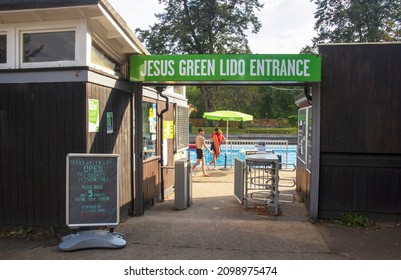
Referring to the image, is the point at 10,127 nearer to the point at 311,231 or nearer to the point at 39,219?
the point at 39,219

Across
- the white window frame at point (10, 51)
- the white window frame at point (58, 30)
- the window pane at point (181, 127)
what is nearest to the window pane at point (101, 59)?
the white window frame at point (58, 30)

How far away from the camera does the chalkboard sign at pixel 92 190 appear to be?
17.3 feet

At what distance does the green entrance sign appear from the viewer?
6.56 metres

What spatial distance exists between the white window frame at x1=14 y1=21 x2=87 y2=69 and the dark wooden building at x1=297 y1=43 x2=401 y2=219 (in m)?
3.85

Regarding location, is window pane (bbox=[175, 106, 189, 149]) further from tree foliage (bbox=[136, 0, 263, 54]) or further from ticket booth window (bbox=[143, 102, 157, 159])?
tree foliage (bbox=[136, 0, 263, 54])

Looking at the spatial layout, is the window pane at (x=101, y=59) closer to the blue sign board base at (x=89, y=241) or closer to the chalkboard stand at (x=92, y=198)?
the chalkboard stand at (x=92, y=198)

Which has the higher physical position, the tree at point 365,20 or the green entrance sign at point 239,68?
the tree at point 365,20

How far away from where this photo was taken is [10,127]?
588 centimetres

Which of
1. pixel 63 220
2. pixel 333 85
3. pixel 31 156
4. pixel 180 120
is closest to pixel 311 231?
pixel 333 85

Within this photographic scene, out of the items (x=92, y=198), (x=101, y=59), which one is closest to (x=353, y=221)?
(x=92, y=198)

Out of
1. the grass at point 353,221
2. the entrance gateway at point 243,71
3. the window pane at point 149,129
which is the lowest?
the grass at point 353,221

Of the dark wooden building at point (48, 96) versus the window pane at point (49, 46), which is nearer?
the dark wooden building at point (48, 96)

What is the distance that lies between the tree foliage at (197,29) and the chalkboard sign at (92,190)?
1307 inches

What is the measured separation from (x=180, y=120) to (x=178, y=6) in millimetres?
30513
